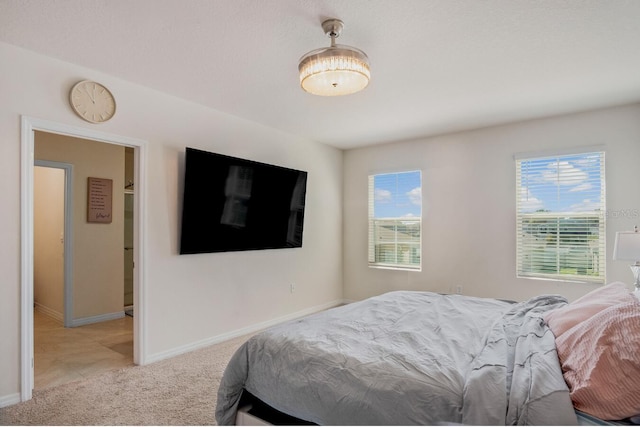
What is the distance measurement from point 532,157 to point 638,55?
1.61m

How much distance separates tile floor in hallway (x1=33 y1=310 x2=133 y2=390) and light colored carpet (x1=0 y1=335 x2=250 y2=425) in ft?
0.78

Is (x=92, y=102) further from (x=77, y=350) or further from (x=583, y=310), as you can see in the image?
(x=583, y=310)

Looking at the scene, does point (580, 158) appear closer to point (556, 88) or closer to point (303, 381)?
point (556, 88)

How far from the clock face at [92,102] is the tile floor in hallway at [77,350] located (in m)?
2.13

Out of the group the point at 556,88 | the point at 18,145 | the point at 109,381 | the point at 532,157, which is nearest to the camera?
the point at 18,145

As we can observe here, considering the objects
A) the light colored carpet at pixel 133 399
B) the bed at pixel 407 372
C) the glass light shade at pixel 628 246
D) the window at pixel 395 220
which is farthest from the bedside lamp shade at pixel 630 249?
the light colored carpet at pixel 133 399

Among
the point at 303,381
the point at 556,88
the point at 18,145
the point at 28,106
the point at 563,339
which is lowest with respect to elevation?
the point at 303,381

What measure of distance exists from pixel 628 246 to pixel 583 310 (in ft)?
4.52

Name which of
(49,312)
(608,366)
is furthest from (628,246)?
(49,312)

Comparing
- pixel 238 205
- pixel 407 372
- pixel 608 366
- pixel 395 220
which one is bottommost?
pixel 407 372

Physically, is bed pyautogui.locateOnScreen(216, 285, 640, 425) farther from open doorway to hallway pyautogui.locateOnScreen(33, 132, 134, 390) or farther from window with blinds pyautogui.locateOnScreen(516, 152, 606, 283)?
open doorway to hallway pyautogui.locateOnScreen(33, 132, 134, 390)

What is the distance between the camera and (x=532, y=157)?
416 cm

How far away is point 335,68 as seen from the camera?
2.12 m

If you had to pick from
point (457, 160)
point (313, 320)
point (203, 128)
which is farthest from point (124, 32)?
point (457, 160)
